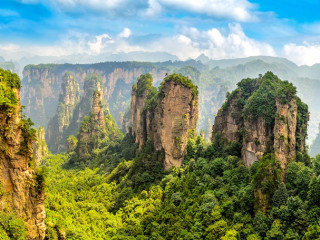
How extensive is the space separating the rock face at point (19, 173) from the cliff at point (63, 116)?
111 metres

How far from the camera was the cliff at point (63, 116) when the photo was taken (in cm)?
14512

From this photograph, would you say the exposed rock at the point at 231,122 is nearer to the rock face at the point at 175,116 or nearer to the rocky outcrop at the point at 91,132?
the rock face at the point at 175,116

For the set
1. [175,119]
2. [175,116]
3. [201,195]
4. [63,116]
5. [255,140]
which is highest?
[175,116]

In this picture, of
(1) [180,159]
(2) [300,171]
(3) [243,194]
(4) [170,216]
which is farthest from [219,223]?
(1) [180,159]

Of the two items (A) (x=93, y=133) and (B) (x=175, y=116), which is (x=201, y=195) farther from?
(A) (x=93, y=133)

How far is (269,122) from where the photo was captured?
42.6m

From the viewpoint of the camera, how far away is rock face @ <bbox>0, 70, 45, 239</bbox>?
84.6 ft

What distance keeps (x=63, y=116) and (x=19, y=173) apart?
435 feet

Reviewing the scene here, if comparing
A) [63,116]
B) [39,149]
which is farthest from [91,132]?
[63,116]

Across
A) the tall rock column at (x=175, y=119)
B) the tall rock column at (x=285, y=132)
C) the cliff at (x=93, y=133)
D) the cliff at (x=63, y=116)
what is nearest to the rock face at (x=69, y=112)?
the cliff at (x=63, y=116)


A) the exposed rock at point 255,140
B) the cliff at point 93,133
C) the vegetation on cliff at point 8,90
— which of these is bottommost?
the cliff at point 93,133

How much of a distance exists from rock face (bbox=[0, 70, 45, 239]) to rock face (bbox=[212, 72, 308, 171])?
1045 inches

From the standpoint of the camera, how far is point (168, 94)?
54.2 metres

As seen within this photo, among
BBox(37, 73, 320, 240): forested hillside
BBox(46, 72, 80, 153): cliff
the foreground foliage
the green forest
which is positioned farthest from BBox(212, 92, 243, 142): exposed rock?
BBox(46, 72, 80, 153): cliff
